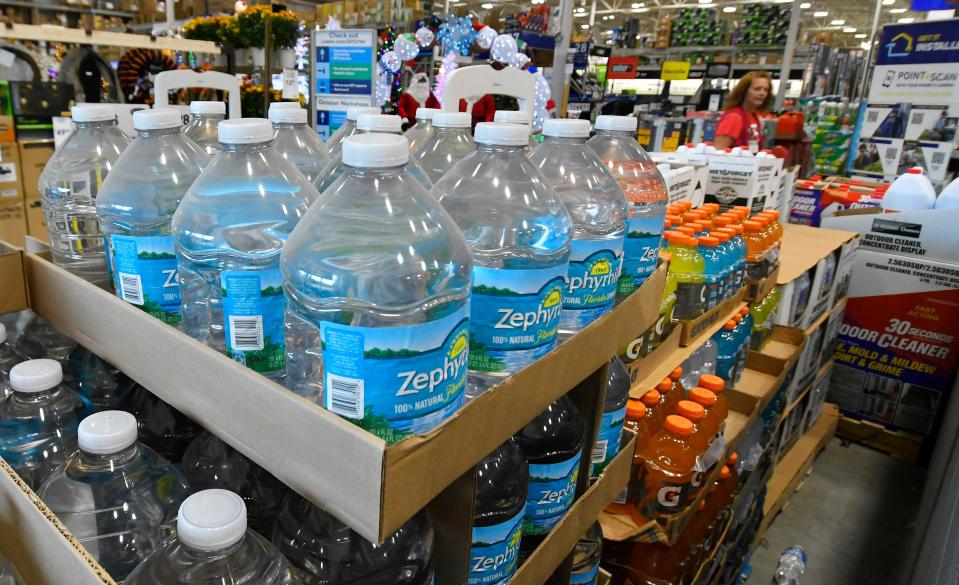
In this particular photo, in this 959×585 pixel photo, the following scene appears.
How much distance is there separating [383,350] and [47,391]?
631mm

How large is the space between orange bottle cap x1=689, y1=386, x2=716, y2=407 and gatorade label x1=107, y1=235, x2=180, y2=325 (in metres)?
1.34

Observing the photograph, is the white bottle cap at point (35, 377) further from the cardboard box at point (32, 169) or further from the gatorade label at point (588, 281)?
the cardboard box at point (32, 169)

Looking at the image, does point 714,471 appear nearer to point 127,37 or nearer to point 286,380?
point 286,380

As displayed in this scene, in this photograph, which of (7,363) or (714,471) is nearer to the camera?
(7,363)

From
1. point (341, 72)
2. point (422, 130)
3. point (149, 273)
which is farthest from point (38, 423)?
point (341, 72)

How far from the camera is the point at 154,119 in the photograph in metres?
0.89

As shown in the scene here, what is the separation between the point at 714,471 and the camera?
1737 millimetres

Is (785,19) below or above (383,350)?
above

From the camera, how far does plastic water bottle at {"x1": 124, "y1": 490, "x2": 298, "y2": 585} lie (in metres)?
0.62

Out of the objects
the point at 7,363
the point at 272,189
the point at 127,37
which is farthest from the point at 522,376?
the point at 127,37

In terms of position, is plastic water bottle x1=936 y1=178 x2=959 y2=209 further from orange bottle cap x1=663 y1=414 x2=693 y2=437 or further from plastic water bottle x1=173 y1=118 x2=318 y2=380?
plastic water bottle x1=173 y1=118 x2=318 y2=380

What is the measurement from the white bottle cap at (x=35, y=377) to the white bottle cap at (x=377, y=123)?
1.82 ft

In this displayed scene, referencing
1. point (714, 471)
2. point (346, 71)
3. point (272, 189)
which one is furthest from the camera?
point (346, 71)

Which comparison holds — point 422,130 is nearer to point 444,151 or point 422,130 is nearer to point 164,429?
point 444,151
